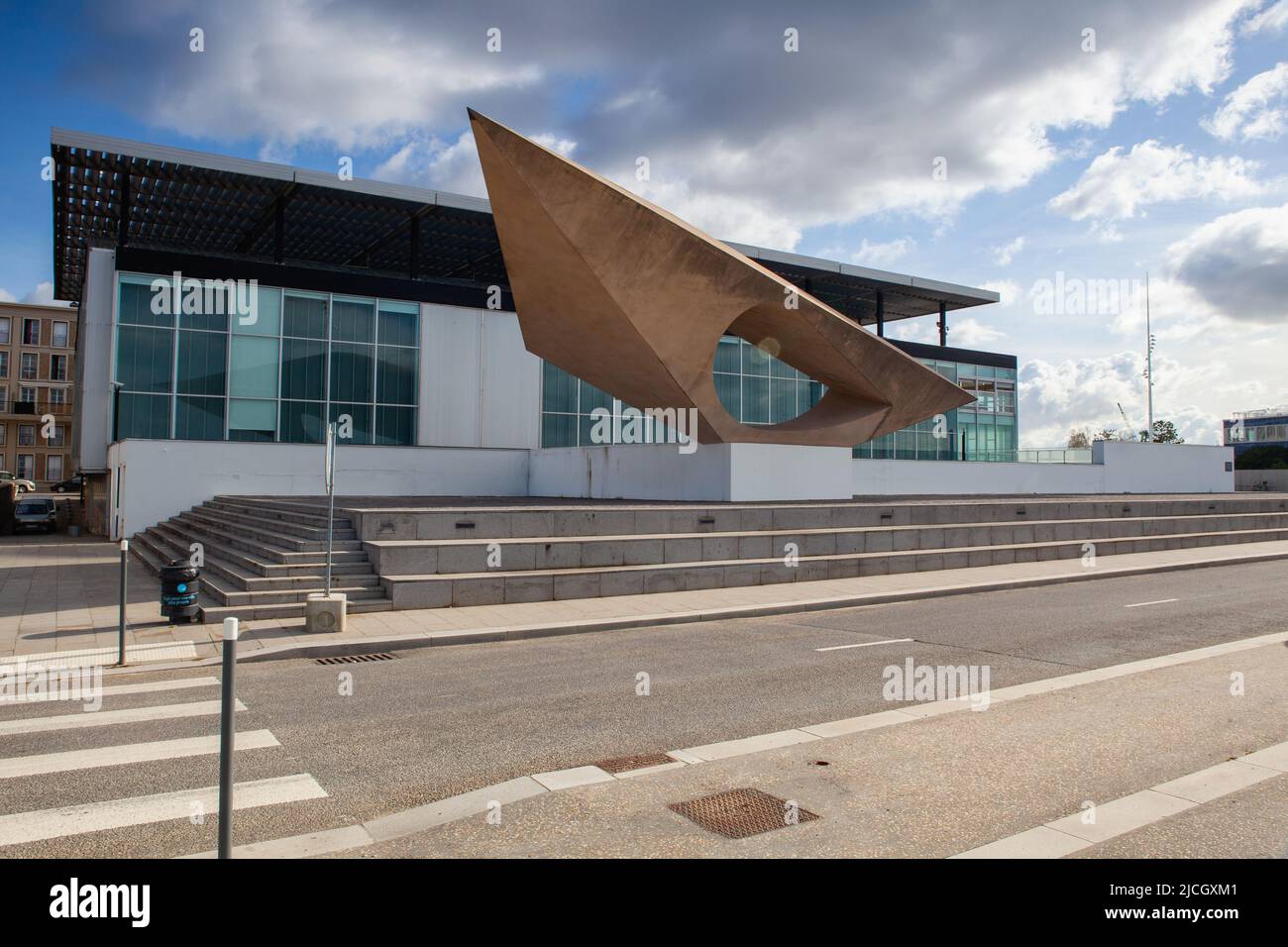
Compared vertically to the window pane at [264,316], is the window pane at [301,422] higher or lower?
lower

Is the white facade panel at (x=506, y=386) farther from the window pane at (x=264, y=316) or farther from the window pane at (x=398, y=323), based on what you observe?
the window pane at (x=264, y=316)

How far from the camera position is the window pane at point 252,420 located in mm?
31938

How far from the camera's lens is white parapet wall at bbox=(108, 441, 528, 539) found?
28.3m

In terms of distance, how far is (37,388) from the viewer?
81.8m

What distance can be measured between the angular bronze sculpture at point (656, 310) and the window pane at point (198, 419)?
15.4 meters

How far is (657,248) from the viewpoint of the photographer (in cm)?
1897

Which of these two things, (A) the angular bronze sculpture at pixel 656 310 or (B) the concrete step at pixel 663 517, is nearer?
(B) the concrete step at pixel 663 517

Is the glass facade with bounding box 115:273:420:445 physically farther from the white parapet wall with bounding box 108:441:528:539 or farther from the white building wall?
the white parapet wall with bounding box 108:441:528:539

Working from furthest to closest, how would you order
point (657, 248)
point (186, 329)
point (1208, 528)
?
1. point (186, 329)
2. point (1208, 528)
3. point (657, 248)

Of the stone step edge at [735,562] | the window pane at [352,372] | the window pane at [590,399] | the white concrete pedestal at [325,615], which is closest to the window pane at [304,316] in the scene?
the window pane at [352,372]

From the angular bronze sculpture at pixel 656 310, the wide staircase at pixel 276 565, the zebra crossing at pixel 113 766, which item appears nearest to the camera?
the zebra crossing at pixel 113 766
